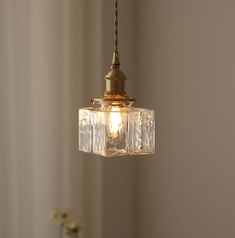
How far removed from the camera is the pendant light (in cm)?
171

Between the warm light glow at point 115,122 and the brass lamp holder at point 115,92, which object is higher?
the brass lamp holder at point 115,92

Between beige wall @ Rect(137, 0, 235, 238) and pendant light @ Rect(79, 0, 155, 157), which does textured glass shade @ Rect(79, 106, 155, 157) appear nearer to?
pendant light @ Rect(79, 0, 155, 157)

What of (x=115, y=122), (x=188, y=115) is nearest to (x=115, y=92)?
(x=115, y=122)

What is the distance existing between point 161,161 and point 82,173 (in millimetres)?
455

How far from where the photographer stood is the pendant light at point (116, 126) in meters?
1.71

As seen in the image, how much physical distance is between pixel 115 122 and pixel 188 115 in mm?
1204

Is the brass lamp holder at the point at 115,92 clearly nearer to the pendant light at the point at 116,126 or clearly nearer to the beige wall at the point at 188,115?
the pendant light at the point at 116,126

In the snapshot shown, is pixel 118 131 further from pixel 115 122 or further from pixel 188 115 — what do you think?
pixel 188 115

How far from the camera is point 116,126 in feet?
5.65

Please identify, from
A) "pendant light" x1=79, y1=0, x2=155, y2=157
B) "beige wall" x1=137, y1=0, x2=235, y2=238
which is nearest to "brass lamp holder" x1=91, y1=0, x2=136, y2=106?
"pendant light" x1=79, y1=0, x2=155, y2=157

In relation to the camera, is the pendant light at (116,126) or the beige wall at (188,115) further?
the beige wall at (188,115)

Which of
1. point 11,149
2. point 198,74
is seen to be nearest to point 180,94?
point 198,74

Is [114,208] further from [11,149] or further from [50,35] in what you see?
[50,35]

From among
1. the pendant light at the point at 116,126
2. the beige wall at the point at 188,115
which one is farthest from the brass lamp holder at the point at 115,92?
the beige wall at the point at 188,115
